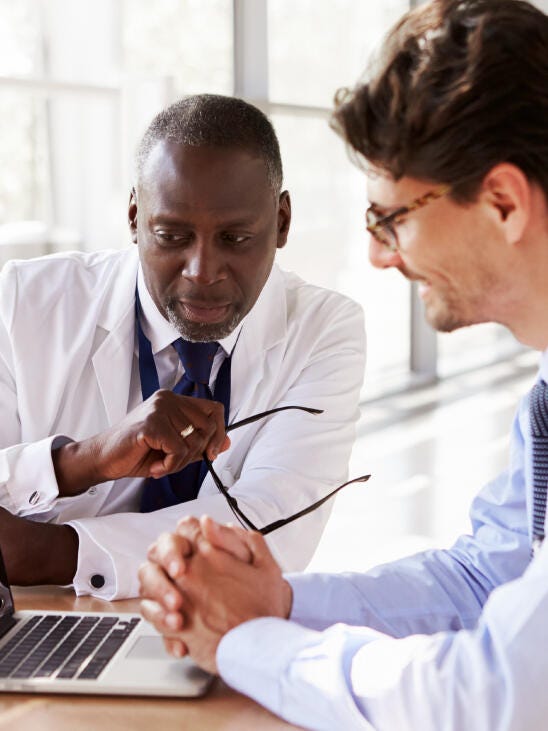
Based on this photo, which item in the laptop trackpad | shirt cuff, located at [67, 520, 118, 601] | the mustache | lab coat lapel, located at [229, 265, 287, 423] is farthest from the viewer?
lab coat lapel, located at [229, 265, 287, 423]

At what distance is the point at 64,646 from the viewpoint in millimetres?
1294

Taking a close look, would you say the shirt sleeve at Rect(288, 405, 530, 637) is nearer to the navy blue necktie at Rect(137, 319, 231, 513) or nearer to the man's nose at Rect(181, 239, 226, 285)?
the navy blue necktie at Rect(137, 319, 231, 513)

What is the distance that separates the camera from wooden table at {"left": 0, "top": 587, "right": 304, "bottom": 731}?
1120 mm

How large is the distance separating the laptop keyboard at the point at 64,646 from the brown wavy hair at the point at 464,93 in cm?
70

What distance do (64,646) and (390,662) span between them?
437 mm

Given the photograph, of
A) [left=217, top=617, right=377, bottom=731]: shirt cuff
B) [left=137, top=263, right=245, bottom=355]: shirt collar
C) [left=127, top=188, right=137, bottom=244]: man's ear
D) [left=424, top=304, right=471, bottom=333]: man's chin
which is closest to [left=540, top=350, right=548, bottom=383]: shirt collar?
[left=424, top=304, right=471, bottom=333]: man's chin

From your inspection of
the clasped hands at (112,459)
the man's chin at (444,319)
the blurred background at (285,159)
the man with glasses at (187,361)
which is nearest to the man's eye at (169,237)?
the man with glasses at (187,361)

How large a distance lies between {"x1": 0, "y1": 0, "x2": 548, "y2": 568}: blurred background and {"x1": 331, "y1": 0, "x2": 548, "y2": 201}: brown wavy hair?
8.43 ft

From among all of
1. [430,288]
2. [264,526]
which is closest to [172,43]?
[264,526]

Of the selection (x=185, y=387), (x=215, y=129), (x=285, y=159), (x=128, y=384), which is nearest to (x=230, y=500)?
(x=185, y=387)

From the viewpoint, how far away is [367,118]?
1289 millimetres

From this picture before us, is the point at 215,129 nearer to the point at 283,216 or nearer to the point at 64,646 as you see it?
the point at 283,216

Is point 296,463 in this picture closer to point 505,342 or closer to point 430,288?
point 430,288

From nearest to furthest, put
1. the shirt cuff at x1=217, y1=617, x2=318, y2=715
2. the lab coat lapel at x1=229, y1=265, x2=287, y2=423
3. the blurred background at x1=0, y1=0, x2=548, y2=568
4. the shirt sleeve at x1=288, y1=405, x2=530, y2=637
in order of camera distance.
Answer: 1. the shirt cuff at x1=217, y1=617, x2=318, y2=715
2. the shirt sleeve at x1=288, y1=405, x2=530, y2=637
3. the lab coat lapel at x1=229, y1=265, x2=287, y2=423
4. the blurred background at x1=0, y1=0, x2=548, y2=568
